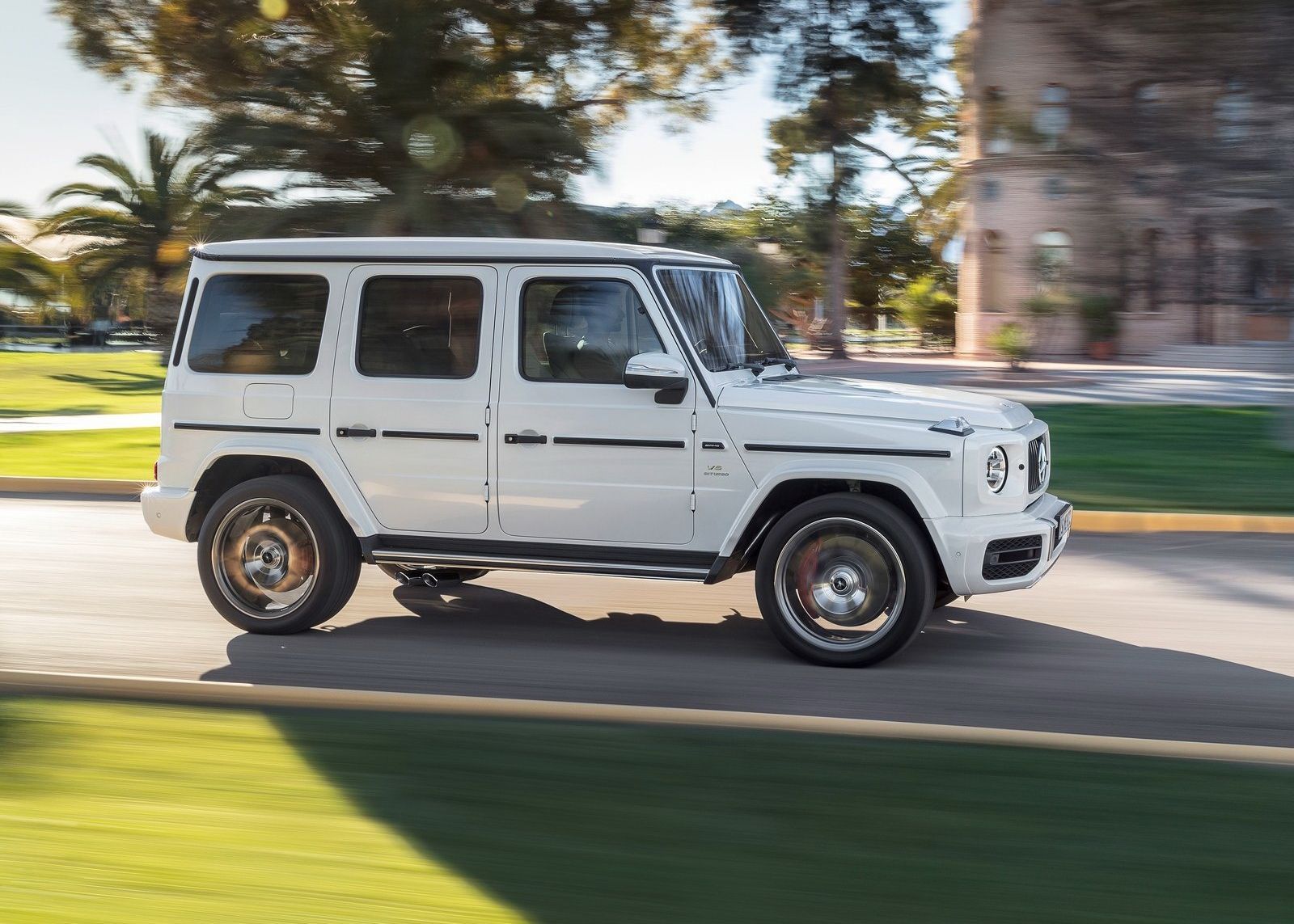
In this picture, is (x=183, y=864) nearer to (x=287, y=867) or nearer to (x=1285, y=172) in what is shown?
(x=287, y=867)

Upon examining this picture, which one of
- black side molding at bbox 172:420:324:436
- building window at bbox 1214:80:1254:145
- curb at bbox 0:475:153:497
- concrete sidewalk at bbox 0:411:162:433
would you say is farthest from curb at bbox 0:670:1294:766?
concrete sidewalk at bbox 0:411:162:433

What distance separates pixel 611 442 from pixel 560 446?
0.27 m

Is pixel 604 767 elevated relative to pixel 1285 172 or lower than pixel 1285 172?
lower

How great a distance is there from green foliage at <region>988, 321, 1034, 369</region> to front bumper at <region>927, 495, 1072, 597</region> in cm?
2604

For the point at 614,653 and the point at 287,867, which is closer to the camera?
the point at 287,867

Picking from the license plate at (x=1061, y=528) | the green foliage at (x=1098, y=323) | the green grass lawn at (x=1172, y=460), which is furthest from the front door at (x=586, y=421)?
the green foliage at (x=1098, y=323)

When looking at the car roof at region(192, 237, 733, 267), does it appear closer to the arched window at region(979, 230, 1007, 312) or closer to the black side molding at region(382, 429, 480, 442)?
the black side molding at region(382, 429, 480, 442)

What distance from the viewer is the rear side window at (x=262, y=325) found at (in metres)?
7.60

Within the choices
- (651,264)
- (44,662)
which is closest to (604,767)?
(651,264)

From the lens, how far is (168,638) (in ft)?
24.8

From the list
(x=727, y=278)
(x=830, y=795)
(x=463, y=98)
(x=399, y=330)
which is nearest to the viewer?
(x=830, y=795)

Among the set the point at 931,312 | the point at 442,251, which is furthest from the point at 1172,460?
the point at 931,312

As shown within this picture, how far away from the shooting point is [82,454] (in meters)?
16.7

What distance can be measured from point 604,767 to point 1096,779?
1631 mm
